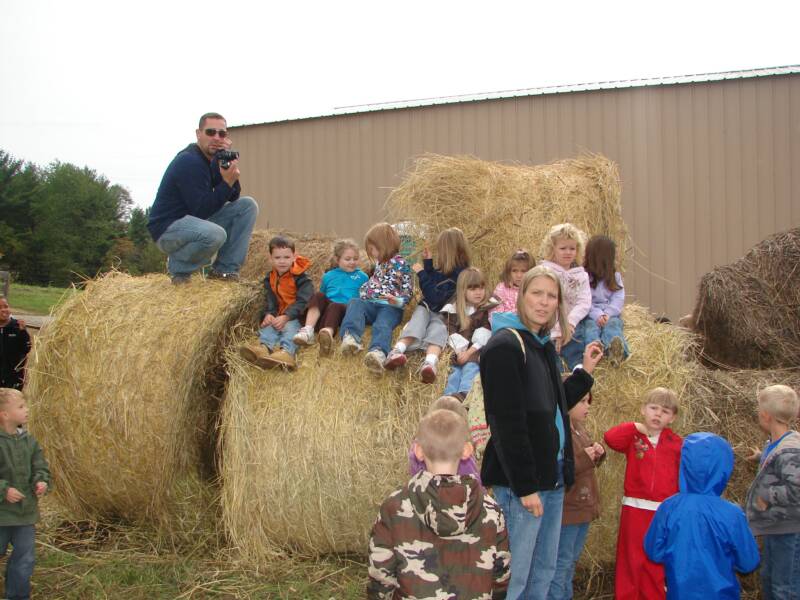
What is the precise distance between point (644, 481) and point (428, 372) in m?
1.42

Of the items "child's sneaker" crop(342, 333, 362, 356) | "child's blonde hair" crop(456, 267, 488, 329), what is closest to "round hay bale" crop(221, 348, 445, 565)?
"child's sneaker" crop(342, 333, 362, 356)

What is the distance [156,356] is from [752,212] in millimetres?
9499

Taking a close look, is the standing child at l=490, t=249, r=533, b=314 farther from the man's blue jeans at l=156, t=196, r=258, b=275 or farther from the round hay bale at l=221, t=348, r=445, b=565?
the man's blue jeans at l=156, t=196, r=258, b=275

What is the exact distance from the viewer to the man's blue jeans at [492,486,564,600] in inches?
141

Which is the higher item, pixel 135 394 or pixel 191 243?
pixel 191 243

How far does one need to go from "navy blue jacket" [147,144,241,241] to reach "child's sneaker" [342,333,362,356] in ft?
5.54

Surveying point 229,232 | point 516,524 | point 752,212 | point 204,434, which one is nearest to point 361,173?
point 752,212

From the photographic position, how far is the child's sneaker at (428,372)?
4.90 metres

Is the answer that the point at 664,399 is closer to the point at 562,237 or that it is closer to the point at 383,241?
the point at 562,237

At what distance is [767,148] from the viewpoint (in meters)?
11.6

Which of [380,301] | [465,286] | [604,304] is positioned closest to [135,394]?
[380,301]

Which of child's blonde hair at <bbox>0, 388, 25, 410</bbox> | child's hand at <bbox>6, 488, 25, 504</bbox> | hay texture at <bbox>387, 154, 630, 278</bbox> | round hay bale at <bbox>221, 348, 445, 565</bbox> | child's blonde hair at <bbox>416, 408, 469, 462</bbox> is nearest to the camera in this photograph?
child's blonde hair at <bbox>416, 408, 469, 462</bbox>

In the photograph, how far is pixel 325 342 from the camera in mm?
5293

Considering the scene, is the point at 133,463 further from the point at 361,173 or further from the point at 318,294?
the point at 361,173
